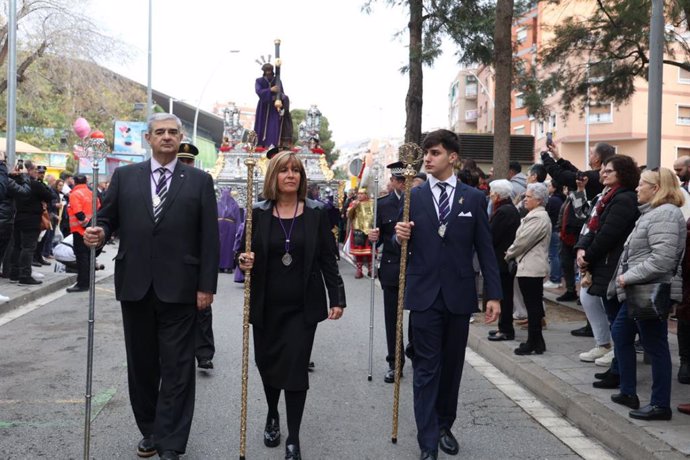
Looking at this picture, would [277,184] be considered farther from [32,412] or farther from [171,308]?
[32,412]

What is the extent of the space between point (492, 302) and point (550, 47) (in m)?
11.2

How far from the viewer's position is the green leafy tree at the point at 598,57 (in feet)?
43.9

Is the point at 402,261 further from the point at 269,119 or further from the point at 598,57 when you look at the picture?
the point at 269,119

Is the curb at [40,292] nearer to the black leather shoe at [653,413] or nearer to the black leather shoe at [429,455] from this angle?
the black leather shoe at [429,455]

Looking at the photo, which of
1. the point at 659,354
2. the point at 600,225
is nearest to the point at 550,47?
the point at 600,225

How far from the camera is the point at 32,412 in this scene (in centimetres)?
542

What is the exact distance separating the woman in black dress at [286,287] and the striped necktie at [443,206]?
0.83m

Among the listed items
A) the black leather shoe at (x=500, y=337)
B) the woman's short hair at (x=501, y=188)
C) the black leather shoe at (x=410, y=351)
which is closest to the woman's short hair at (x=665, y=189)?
the black leather shoe at (x=410, y=351)

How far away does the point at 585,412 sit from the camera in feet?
17.4

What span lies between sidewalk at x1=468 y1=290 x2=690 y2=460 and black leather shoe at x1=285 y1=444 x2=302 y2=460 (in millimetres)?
2129

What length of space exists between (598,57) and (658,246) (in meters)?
10.5

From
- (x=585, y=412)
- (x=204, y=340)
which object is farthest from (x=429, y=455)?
(x=204, y=340)

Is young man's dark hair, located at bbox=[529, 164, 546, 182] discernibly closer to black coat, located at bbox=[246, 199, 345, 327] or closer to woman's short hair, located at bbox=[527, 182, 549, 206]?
woman's short hair, located at bbox=[527, 182, 549, 206]

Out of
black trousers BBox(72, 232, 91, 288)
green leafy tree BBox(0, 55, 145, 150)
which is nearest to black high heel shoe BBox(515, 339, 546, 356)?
black trousers BBox(72, 232, 91, 288)
